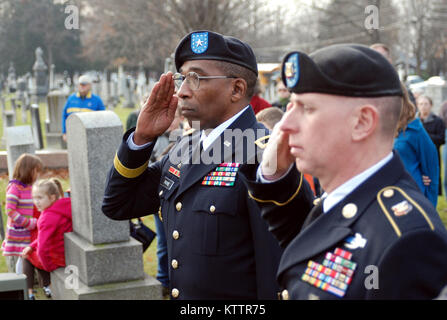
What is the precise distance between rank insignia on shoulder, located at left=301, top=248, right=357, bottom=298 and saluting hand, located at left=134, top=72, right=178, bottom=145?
4.38ft

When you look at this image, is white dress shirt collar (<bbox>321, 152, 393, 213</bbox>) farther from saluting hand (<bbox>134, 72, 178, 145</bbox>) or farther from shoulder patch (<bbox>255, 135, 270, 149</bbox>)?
saluting hand (<bbox>134, 72, 178, 145</bbox>)

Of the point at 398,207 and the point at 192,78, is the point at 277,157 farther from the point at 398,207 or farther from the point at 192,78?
the point at 192,78

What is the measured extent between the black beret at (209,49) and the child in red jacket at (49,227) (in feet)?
11.5

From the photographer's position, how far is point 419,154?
19.1 ft

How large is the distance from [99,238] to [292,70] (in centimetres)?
414

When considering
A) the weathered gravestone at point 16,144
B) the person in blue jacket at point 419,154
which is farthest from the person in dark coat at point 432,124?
the weathered gravestone at point 16,144

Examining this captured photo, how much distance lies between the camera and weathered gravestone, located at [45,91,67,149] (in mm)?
15148

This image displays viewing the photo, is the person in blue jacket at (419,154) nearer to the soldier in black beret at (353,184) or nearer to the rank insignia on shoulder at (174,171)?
the rank insignia on shoulder at (174,171)

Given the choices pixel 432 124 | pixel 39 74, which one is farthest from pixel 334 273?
pixel 39 74

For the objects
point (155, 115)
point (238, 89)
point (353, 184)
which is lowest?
point (353, 184)

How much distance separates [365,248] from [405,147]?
4.30m

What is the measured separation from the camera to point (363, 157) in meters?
1.76
